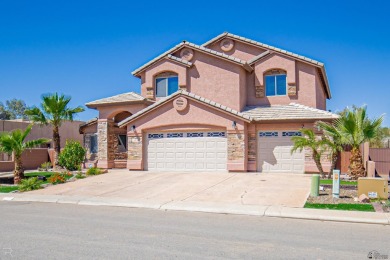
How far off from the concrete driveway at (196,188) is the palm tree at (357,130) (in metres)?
2.20

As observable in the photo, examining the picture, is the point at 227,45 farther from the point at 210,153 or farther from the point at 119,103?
the point at 210,153

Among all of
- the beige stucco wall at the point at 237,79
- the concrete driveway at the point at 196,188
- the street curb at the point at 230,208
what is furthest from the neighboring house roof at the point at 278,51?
the street curb at the point at 230,208

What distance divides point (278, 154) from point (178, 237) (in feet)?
45.0

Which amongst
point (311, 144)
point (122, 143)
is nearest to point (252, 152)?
point (311, 144)

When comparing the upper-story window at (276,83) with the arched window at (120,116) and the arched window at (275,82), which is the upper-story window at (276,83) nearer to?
the arched window at (275,82)

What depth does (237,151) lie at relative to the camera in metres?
20.7

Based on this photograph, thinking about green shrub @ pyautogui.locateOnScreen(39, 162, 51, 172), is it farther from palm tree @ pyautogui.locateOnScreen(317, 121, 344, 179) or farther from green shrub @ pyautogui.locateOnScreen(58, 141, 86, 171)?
palm tree @ pyautogui.locateOnScreen(317, 121, 344, 179)

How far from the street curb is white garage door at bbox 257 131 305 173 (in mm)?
9048

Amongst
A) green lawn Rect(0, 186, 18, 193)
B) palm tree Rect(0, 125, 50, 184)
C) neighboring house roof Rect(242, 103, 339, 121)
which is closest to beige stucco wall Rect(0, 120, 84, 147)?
palm tree Rect(0, 125, 50, 184)

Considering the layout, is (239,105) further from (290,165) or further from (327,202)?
(327,202)

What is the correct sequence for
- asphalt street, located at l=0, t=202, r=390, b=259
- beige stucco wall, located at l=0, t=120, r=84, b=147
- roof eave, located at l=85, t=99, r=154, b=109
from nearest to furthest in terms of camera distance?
1. asphalt street, located at l=0, t=202, r=390, b=259
2. roof eave, located at l=85, t=99, r=154, b=109
3. beige stucco wall, located at l=0, t=120, r=84, b=147

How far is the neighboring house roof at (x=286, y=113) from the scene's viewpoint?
20.3 meters

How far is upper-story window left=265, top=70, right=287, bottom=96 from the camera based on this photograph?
23.9 metres

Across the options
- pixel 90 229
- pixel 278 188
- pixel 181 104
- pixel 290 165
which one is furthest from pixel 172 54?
pixel 90 229
